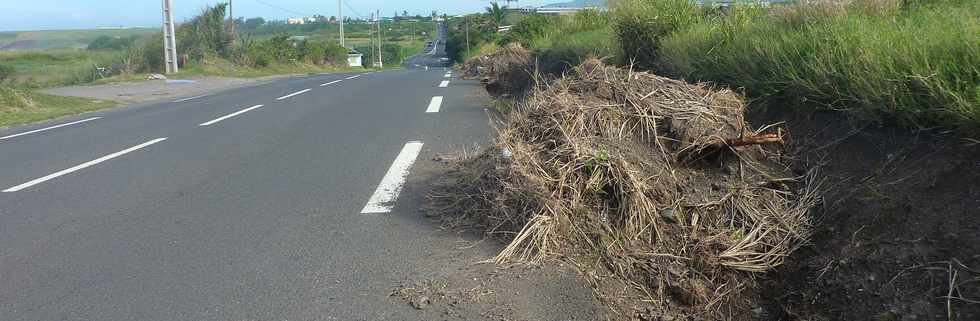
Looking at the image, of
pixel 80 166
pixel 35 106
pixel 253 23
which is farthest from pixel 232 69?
pixel 253 23

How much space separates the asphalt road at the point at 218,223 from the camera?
13.9ft

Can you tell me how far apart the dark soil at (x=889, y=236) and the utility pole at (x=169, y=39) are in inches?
1253

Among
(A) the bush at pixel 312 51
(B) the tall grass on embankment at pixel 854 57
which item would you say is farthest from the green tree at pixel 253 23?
(B) the tall grass on embankment at pixel 854 57

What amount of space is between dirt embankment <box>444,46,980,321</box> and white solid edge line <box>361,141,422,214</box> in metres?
0.49

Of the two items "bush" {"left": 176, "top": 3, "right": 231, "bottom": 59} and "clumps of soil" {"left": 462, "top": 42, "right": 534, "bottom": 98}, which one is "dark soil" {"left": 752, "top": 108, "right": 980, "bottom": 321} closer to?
"clumps of soil" {"left": 462, "top": 42, "right": 534, "bottom": 98}

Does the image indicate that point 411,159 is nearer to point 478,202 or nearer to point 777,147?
point 478,202

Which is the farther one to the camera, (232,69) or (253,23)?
(253,23)

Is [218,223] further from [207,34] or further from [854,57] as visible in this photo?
[207,34]

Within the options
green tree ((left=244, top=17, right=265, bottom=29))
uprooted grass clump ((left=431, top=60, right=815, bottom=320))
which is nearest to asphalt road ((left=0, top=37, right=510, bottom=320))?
uprooted grass clump ((left=431, top=60, right=815, bottom=320))

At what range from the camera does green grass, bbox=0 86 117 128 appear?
1605cm

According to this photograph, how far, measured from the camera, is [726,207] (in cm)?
511

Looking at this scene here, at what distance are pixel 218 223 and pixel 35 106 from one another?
1587 centimetres

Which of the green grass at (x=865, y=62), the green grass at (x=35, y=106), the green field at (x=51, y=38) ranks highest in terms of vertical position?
the green field at (x=51, y=38)

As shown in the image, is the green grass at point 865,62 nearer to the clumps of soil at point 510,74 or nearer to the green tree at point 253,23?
the clumps of soil at point 510,74
